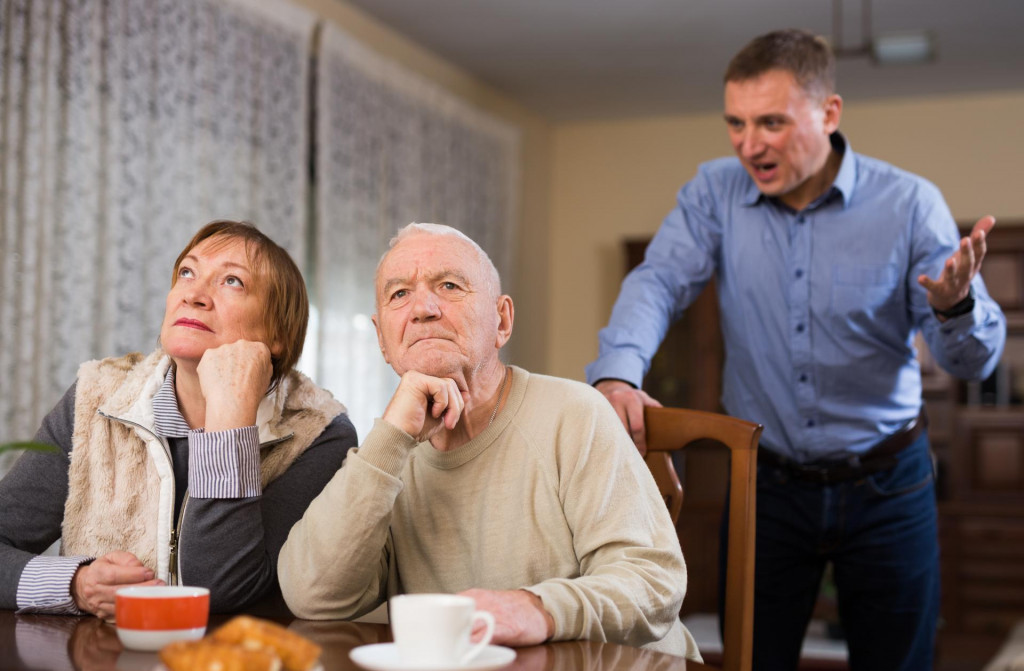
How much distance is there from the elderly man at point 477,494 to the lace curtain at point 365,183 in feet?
9.55

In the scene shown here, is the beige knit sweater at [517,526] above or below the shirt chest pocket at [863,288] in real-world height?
below

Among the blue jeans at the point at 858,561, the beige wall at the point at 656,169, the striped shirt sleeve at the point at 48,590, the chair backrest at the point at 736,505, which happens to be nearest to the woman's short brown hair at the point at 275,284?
the striped shirt sleeve at the point at 48,590

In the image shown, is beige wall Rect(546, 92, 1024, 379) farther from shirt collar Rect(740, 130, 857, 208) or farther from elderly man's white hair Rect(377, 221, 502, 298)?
elderly man's white hair Rect(377, 221, 502, 298)

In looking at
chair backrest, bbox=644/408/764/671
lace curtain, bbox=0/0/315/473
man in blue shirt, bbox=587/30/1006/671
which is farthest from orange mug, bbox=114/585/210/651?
lace curtain, bbox=0/0/315/473

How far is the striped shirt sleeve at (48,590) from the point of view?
1374mm

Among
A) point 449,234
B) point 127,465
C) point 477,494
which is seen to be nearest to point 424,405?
point 477,494

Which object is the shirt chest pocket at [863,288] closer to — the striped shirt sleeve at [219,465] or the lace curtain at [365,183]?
the striped shirt sleeve at [219,465]

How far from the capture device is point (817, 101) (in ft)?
7.18

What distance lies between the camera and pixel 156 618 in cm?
107

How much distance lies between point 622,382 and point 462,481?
54 cm

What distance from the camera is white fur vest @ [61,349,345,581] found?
1.52 m

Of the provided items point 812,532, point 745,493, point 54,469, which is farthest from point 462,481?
point 812,532

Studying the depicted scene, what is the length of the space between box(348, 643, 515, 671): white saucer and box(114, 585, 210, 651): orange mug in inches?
7.5

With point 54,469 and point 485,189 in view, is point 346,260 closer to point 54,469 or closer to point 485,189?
point 485,189
